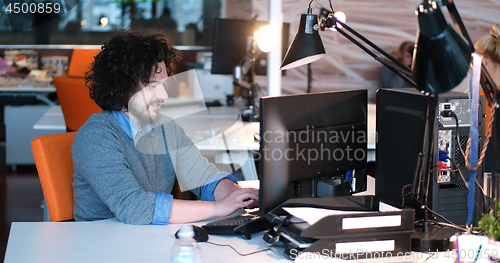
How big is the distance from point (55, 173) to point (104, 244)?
15.9 inches

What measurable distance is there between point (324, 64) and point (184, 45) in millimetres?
1820

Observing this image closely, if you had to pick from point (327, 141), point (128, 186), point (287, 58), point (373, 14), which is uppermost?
point (373, 14)

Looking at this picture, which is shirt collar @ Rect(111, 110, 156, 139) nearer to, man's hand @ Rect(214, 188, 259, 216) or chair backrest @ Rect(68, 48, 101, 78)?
man's hand @ Rect(214, 188, 259, 216)

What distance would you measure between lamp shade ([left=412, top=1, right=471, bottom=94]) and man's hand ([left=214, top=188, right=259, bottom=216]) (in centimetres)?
70

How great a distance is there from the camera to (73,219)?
1.54 metres

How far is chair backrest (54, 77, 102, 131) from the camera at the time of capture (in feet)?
9.36

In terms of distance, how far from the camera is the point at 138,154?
1.53 meters

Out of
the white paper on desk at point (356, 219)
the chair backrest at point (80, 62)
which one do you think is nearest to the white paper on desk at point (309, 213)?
the white paper on desk at point (356, 219)

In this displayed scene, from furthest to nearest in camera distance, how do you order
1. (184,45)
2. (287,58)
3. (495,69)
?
1. (184,45)
2. (495,69)
3. (287,58)

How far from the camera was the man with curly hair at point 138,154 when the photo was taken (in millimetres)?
1361

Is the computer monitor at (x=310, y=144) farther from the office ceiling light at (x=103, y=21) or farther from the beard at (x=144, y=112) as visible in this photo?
the office ceiling light at (x=103, y=21)

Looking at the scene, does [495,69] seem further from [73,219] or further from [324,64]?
Answer: [324,64]

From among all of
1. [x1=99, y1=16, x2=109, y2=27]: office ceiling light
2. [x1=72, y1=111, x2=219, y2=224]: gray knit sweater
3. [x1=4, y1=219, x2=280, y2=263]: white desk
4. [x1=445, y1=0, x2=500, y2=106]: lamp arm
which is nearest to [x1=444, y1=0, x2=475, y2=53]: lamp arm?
[x1=445, y1=0, x2=500, y2=106]: lamp arm

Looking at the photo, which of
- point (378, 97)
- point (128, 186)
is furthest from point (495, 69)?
point (128, 186)
